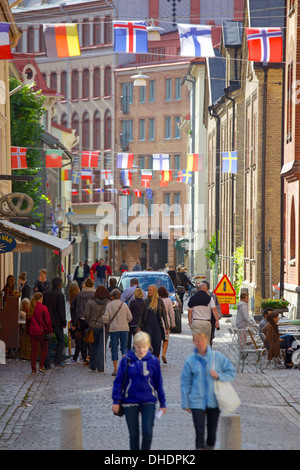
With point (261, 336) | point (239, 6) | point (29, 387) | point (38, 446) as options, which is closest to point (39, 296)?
point (29, 387)

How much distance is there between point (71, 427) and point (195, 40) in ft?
49.8

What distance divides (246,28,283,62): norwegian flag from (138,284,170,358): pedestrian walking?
650 cm

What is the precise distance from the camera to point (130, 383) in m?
8.88

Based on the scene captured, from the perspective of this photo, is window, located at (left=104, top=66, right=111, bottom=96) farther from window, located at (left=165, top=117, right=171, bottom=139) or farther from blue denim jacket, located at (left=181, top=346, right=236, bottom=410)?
blue denim jacket, located at (left=181, top=346, right=236, bottom=410)

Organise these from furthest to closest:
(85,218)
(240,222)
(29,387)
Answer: (85,218)
(240,222)
(29,387)

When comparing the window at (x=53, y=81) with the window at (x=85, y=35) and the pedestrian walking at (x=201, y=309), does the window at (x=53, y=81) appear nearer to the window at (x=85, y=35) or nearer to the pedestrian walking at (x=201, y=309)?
the window at (x=85, y=35)

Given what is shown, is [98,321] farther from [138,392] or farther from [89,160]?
[89,160]

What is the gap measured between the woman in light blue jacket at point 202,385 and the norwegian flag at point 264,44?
1388cm

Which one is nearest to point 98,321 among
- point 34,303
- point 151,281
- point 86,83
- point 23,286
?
point 34,303

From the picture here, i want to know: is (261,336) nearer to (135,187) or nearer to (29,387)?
(29,387)

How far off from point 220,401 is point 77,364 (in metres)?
Result: 11.2

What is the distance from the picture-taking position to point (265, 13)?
36.3m

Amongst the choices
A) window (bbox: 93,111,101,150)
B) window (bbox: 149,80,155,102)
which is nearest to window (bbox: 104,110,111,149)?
window (bbox: 93,111,101,150)

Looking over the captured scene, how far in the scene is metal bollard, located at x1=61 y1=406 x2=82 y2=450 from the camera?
8242mm
